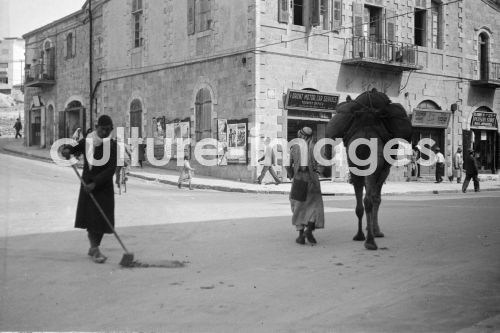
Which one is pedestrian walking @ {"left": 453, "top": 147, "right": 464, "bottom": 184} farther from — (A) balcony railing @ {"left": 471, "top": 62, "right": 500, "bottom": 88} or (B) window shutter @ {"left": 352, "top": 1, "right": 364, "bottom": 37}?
(B) window shutter @ {"left": 352, "top": 1, "right": 364, "bottom": 37}

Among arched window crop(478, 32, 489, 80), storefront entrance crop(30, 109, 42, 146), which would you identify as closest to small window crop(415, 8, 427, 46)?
arched window crop(478, 32, 489, 80)

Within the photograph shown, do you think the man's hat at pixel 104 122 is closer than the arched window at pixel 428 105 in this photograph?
Yes

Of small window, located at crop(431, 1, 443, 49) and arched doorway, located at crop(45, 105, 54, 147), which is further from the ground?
small window, located at crop(431, 1, 443, 49)

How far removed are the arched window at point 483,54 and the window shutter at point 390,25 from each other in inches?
272

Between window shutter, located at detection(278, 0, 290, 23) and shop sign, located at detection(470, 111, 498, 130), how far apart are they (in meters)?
12.6

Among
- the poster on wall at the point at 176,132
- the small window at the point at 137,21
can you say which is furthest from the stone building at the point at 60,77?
the poster on wall at the point at 176,132

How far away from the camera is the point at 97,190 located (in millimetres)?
7199

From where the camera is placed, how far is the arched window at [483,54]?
31016mm

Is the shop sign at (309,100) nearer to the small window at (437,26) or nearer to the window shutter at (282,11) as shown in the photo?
the window shutter at (282,11)

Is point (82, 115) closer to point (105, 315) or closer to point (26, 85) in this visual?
point (26, 85)

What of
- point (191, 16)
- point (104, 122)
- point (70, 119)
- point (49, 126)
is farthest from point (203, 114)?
point (104, 122)

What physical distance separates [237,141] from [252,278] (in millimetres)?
17240

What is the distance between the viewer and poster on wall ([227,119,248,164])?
75.1 ft

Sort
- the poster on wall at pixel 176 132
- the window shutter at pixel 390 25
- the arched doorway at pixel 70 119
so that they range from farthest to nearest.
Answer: the arched doorway at pixel 70 119
the window shutter at pixel 390 25
the poster on wall at pixel 176 132
